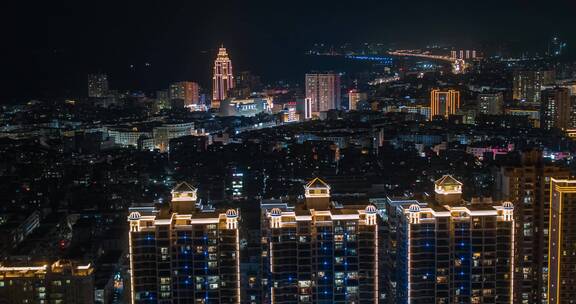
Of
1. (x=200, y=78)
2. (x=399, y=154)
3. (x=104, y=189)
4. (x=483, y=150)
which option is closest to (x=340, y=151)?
(x=399, y=154)

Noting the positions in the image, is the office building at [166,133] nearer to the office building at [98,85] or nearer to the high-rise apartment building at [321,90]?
the high-rise apartment building at [321,90]

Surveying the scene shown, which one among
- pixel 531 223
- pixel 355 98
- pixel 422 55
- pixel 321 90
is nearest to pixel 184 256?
pixel 531 223

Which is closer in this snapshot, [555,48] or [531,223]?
[531,223]

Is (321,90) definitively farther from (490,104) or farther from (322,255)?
(322,255)

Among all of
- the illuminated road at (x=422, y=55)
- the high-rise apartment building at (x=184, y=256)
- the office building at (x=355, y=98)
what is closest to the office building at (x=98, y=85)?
the office building at (x=355, y=98)

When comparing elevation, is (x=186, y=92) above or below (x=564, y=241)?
above
